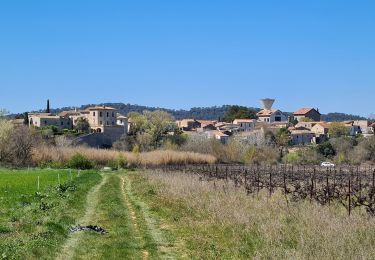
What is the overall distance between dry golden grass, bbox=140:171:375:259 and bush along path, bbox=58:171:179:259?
36.5 inches

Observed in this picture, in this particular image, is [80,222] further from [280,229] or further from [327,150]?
[327,150]

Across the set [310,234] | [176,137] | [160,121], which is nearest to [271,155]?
[176,137]

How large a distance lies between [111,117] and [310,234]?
391 ft

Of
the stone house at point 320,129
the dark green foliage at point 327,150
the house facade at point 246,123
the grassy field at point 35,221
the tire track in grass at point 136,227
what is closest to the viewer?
the grassy field at point 35,221

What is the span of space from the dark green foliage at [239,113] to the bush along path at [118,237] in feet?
466

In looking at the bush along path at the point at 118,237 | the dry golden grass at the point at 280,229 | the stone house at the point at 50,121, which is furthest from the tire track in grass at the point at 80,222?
the stone house at the point at 50,121

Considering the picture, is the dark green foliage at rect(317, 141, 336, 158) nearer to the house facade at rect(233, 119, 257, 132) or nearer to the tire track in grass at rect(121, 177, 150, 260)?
the house facade at rect(233, 119, 257, 132)

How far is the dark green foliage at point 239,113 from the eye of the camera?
16275cm

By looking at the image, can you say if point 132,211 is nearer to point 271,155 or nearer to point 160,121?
point 271,155

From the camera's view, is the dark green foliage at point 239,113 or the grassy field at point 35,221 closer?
the grassy field at point 35,221

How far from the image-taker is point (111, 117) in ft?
426

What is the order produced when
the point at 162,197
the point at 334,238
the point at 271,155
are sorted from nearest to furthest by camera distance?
the point at 334,238, the point at 162,197, the point at 271,155

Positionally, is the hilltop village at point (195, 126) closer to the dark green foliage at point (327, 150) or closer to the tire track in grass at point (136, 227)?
the dark green foliage at point (327, 150)

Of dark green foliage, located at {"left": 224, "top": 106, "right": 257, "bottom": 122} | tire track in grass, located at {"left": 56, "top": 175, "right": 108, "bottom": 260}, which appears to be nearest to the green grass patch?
tire track in grass, located at {"left": 56, "top": 175, "right": 108, "bottom": 260}
